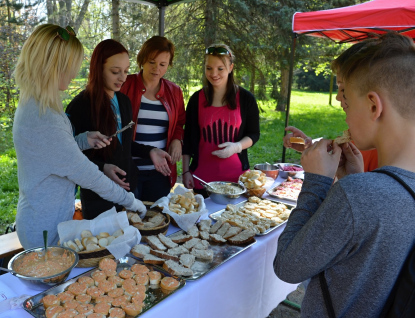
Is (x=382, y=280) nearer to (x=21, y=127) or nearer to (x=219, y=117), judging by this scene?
(x=21, y=127)

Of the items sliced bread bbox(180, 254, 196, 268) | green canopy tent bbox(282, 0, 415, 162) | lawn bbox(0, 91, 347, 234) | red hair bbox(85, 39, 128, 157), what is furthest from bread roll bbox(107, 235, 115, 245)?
lawn bbox(0, 91, 347, 234)

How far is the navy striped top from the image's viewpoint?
2779 mm

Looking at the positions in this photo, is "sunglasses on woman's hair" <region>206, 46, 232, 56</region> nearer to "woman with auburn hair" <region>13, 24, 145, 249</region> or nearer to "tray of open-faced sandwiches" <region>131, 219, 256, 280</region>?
"woman with auburn hair" <region>13, 24, 145, 249</region>

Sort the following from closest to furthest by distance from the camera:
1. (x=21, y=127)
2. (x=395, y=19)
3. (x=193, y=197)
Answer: (x=21, y=127), (x=193, y=197), (x=395, y=19)

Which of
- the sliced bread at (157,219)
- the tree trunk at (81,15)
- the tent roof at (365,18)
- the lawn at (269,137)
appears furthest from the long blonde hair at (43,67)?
the tree trunk at (81,15)

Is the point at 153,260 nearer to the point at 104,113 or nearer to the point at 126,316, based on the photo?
the point at 126,316

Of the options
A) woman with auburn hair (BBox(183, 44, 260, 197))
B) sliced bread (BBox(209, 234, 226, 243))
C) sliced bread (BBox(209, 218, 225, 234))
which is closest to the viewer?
sliced bread (BBox(209, 234, 226, 243))

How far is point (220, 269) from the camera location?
Answer: 1556 mm

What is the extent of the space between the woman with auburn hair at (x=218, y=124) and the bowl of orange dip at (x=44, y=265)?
4.93ft

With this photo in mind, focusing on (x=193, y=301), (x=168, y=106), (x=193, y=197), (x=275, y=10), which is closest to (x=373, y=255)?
(x=193, y=301)

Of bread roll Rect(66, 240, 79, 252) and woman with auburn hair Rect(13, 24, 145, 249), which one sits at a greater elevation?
woman with auburn hair Rect(13, 24, 145, 249)

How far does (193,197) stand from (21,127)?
1080 mm

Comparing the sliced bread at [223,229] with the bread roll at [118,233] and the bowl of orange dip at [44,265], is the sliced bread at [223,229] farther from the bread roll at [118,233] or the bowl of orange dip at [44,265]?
the bowl of orange dip at [44,265]

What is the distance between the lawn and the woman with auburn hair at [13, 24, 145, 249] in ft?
10.2
